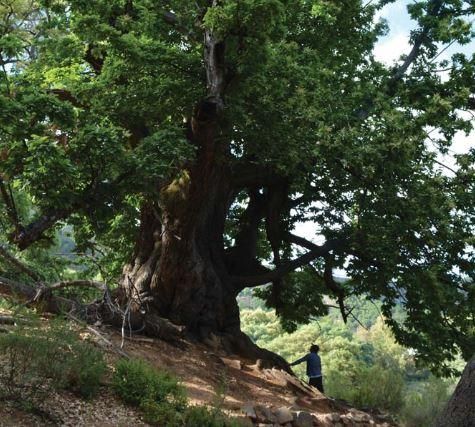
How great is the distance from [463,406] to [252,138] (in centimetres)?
890

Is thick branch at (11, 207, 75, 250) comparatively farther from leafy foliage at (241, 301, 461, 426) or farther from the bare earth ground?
leafy foliage at (241, 301, 461, 426)

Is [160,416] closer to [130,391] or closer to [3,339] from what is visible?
[130,391]

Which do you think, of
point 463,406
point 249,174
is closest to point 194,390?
point 249,174

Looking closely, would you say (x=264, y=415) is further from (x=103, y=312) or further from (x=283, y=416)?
(x=103, y=312)

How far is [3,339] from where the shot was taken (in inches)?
279

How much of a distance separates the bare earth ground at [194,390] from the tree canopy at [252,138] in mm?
1858

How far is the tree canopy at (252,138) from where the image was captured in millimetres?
9758

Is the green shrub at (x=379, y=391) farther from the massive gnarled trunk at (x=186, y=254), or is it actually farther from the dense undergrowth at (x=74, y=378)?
the dense undergrowth at (x=74, y=378)

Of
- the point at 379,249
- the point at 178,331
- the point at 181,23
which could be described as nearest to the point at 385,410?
the point at 379,249

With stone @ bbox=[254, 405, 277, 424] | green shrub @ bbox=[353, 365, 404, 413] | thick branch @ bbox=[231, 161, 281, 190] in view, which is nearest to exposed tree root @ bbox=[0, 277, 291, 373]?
stone @ bbox=[254, 405, 277, 424]

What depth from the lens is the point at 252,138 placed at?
40.1 ft

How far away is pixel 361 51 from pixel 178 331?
9200mm

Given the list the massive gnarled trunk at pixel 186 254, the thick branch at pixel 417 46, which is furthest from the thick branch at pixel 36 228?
the thick branch at pixel 417 46

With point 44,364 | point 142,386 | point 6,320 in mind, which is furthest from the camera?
point 6,320
